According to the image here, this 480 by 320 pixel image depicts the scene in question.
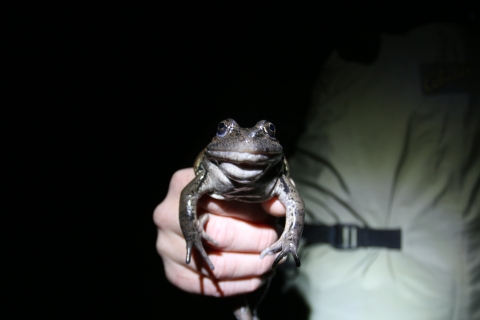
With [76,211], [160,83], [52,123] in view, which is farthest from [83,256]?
[160,83]

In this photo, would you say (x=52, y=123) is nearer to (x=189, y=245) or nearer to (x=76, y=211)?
(x=76, y=211)

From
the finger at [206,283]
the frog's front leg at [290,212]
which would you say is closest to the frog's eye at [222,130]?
the frog's front leg at [290,212]

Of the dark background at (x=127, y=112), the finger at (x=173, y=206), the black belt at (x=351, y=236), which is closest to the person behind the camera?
the finger at (x=173, y=206)

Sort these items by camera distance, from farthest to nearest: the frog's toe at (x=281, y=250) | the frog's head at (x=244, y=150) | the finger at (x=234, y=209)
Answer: the finger at (x=234, y=209) < the frog's toe at (x=281, y=250) < the frog's head at (x=244, y=150)

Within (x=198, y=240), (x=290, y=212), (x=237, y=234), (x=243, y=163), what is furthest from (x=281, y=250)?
(x=243, y=163)

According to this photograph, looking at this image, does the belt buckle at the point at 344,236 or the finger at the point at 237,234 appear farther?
the belt buckle at the point at 344,236

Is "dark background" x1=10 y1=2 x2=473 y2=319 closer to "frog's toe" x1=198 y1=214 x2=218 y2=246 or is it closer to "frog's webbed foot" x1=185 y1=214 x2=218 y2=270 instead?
"frog's toe" x1=198 y1=214 x2=218 y2=246

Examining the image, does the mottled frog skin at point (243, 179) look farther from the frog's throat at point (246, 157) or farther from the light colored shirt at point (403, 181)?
the light colored shirt at point (403, 181)

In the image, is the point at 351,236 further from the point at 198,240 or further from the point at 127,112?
the point at 127,112
